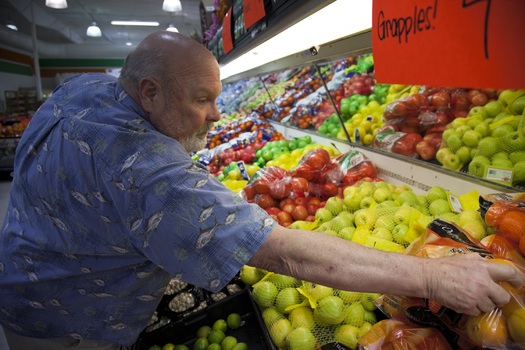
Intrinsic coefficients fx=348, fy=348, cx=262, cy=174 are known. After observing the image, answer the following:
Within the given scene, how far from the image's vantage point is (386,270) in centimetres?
94

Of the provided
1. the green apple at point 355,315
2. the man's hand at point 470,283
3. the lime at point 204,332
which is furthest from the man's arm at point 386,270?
the lime at point 204,332

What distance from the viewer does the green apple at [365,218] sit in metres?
1.89

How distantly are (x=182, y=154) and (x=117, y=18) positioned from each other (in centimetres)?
1777

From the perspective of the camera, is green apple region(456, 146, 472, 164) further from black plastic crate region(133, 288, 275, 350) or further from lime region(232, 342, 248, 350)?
lime region(232, 342, 248, 350)

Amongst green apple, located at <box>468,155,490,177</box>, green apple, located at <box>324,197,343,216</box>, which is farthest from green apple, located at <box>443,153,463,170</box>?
green apple, located at <box>324,197,343,216</box>

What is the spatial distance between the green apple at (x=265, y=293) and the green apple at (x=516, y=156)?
1.27 meters

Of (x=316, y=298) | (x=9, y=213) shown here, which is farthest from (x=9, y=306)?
(x=316, y=298)

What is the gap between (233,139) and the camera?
4633mm

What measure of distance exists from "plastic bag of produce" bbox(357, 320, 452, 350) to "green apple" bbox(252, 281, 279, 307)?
0.55 m

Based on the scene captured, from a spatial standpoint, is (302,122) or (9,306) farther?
(302,122)

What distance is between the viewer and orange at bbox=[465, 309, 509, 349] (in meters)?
0.90

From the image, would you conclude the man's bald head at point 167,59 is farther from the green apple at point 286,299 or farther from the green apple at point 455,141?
the green apple at point 455,141

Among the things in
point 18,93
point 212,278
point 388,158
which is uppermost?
point 18,93

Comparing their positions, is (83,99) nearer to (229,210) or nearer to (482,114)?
(229,210)
